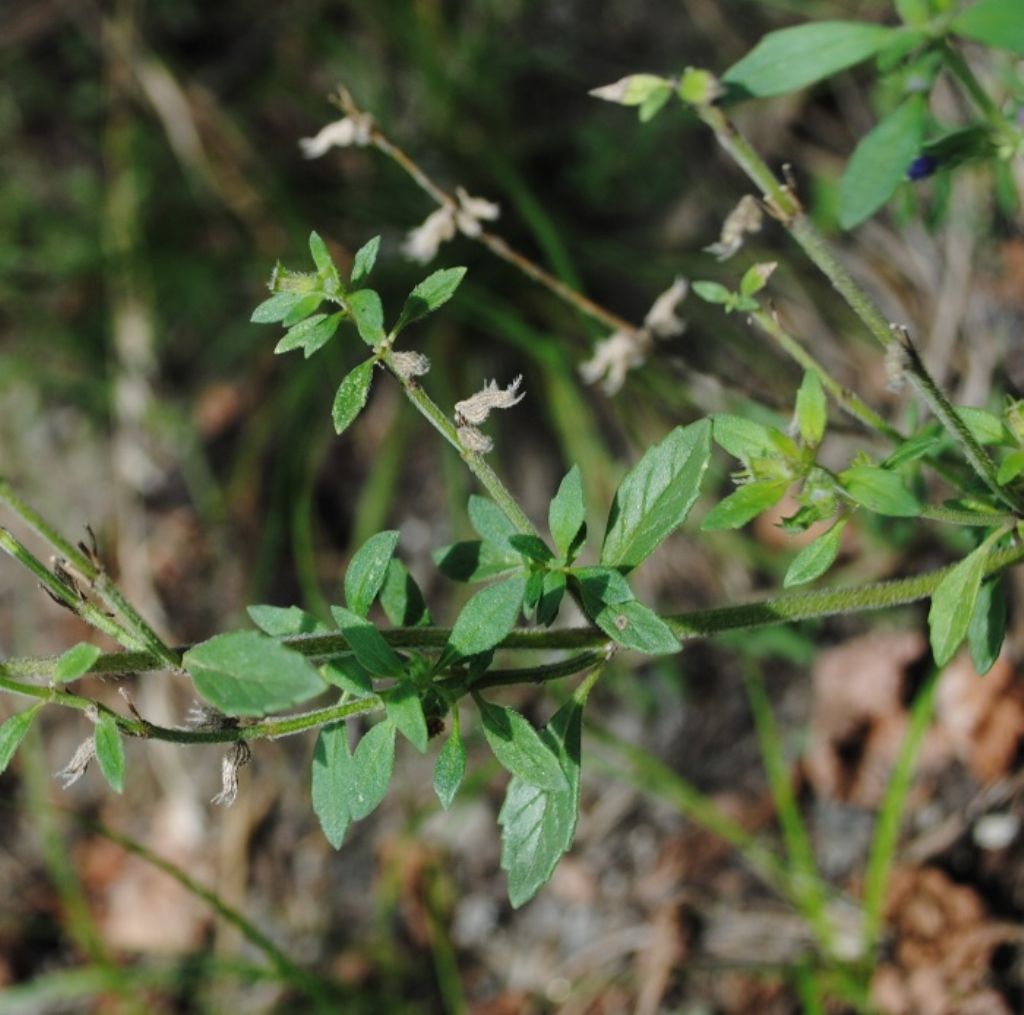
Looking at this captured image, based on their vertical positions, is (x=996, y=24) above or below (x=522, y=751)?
above

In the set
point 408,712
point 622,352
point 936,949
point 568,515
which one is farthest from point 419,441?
point 408,712

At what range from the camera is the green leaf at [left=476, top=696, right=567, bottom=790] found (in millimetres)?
912

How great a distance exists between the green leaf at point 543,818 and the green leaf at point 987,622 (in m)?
0.36

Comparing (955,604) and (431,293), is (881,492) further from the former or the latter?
(431,293)

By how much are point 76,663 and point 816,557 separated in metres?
0.56

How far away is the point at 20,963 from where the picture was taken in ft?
7.78

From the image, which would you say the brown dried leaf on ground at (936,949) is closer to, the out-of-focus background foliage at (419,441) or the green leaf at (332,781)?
the out-of-focus background foliage at (419,441)

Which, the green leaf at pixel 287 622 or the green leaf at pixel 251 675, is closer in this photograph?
the green leaf at pixel 251 675

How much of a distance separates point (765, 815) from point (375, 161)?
152 cm

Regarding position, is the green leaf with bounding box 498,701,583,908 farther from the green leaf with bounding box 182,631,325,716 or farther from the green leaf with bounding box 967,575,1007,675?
the green leaf with bounding box 967,575,1007,675

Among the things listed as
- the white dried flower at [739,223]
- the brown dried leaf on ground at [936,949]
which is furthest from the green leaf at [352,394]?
the brown dried leaf on ground at [936,949]

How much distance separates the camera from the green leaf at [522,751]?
0.91 metres

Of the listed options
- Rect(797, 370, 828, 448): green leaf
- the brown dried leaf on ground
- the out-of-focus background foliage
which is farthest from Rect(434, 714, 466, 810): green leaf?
the brown dried leaf on ground

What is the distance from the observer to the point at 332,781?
929 millimetres
